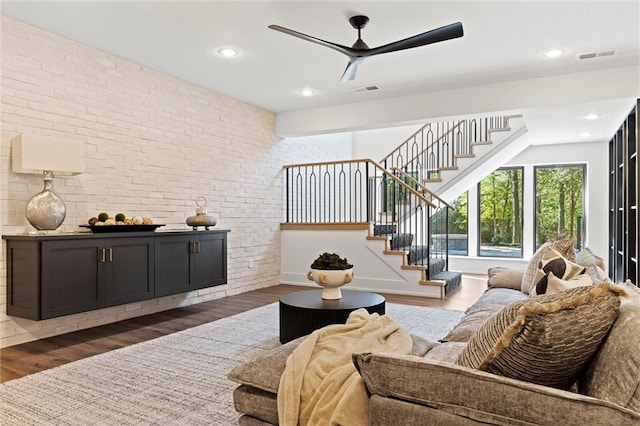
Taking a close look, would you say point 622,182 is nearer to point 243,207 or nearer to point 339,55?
point 339,55

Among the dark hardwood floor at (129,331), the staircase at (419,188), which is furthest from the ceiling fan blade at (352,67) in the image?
the dark hardwood floor at (129,331)

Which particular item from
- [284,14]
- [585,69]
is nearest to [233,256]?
[284,14]

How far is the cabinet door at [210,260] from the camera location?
194 inches

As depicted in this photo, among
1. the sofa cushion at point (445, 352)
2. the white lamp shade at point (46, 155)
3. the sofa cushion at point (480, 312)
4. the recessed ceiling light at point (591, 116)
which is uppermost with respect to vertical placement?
the recessed ceiling light at point (591, 116)

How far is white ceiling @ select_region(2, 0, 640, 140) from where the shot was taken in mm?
3494

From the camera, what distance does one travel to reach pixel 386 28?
388 centimetres

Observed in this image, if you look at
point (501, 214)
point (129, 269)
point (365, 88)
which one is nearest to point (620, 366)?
point (129, 269)

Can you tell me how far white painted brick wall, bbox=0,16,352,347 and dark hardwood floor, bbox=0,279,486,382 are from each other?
0.19 meters

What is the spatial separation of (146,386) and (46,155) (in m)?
2.23

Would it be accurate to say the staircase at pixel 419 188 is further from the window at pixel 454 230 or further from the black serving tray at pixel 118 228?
the black serving tray at pixel 118 228

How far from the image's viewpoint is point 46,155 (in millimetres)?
3645

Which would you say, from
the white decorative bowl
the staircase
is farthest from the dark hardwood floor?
the white decorative bowl

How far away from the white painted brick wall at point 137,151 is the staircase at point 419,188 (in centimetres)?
94

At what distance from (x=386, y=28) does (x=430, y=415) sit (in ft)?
11.5
